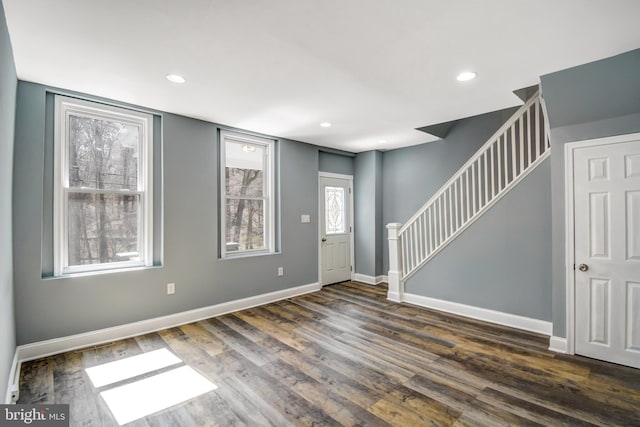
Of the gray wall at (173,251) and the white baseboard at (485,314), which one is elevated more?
the gray wall at (173,251)

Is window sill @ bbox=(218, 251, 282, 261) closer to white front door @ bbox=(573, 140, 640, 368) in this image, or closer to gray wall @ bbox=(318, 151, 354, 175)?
gray wall @ bbox=(318, 151, 354, 175)

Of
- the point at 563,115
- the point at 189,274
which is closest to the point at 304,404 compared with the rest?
the point at 189,274

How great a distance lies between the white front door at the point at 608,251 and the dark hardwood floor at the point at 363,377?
24 cm

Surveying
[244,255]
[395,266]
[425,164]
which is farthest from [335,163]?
[244,255]

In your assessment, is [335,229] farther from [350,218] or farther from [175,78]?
[175,78]

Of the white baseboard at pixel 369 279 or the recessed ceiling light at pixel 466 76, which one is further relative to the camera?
the white baseboard at pixel 369 279

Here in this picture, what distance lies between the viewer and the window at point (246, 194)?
419 cm

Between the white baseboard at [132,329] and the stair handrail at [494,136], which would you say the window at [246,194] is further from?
the stair handrail at [494,136]

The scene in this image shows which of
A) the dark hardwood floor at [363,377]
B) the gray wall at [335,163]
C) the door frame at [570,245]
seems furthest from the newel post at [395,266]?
the door frame at [570,245]

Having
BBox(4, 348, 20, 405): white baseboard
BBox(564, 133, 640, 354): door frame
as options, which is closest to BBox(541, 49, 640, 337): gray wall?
BBox(564, 133, 640, 354): door frame

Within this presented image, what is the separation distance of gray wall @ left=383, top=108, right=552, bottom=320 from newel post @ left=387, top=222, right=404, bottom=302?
0.15 m

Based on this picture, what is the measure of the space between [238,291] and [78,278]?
6.01 feet

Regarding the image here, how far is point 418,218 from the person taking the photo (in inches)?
174

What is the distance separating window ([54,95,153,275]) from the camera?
2936mm
